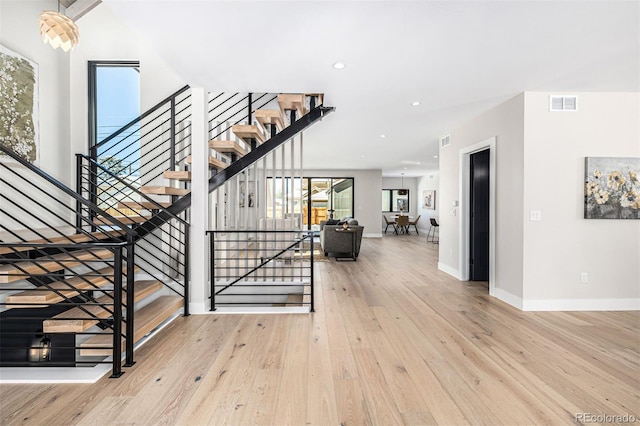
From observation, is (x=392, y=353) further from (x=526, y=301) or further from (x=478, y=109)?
(x=478, y=109)

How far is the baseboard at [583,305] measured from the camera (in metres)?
3.85

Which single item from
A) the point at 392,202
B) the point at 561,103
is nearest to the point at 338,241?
the point at 561,103

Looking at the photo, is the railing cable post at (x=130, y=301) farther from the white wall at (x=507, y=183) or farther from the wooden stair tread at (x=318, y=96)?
the white wall at (x=507, y=183)

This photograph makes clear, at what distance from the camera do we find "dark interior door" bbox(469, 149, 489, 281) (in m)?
5.16

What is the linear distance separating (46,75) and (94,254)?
9.40 ft

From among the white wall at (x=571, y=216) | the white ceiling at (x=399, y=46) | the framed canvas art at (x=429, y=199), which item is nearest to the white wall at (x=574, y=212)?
the white wall at (x=571, y=216)

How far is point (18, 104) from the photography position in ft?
11.6

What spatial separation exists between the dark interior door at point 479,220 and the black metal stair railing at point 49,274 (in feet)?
16.1

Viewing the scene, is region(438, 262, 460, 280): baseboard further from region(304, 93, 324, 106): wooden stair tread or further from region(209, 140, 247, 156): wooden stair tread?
region(209, 140, 247, 156): wooden stair tread

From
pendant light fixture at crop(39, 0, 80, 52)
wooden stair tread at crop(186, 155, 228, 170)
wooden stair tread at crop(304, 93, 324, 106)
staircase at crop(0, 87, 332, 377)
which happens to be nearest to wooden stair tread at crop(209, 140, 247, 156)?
staircase at crop(0, 87, 332, 377)

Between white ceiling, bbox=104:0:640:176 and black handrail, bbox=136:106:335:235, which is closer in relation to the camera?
white ceiling, bbox=104:0:640:176

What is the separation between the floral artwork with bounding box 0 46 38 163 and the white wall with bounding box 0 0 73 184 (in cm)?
11

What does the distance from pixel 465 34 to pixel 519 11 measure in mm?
381

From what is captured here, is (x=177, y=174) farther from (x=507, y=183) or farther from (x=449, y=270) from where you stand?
(x=449, y=270)
